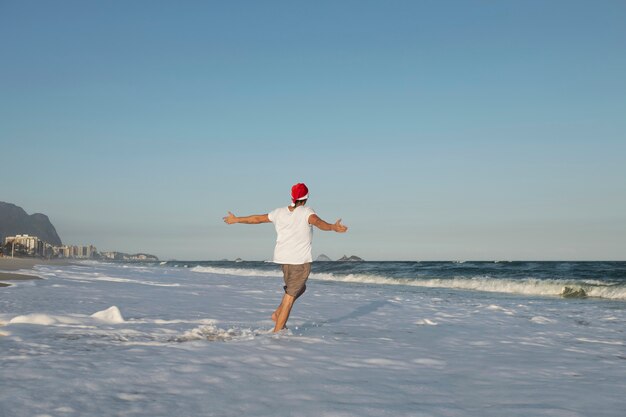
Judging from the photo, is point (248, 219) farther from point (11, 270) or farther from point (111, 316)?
point (11, 270)

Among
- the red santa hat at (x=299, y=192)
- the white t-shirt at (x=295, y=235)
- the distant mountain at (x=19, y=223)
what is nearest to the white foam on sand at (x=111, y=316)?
the white t-shirt at (x=295, y=235)

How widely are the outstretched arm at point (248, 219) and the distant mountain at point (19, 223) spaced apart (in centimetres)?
17971

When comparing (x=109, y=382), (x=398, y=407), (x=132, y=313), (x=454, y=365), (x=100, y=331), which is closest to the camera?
(x=398, y=407)

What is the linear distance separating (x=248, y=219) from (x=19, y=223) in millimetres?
198385

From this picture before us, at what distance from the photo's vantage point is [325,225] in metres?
6.91

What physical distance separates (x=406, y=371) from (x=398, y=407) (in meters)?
1.34

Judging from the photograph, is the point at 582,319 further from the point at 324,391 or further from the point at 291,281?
the point at 324,391

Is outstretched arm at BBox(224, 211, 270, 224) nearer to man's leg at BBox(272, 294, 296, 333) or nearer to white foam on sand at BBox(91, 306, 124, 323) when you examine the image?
man's leg at BBox(272, 294, 296, 333)

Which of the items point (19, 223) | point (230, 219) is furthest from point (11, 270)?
point (19, 223)

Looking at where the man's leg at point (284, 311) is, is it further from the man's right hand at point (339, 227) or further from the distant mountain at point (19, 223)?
the distant mountain at point (19, 223)

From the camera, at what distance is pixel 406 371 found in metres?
4.91

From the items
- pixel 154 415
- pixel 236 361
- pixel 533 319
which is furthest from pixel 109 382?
pixel 533 319

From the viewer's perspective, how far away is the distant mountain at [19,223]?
6734 inches

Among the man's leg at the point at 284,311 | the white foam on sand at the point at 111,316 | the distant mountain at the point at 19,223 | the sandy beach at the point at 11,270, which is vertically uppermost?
the distant mountain at the point at 19,223
